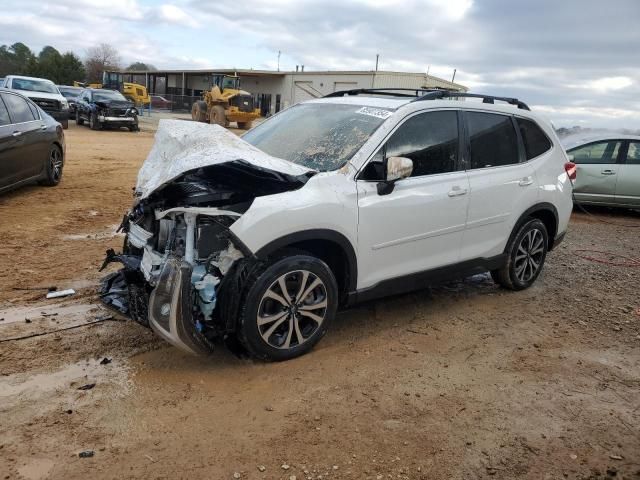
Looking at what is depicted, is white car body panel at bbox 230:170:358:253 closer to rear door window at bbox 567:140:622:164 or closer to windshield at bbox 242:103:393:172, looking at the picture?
windshield at bbox 242:103:393:172

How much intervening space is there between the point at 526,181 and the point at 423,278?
1.57 meters

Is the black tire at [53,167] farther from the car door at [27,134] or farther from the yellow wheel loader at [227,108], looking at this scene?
→ the yellow wheel loader at [227,108]

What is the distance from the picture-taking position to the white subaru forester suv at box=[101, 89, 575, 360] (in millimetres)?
3465

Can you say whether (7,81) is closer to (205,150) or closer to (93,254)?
(93,254)

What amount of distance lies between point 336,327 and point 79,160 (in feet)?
35.8

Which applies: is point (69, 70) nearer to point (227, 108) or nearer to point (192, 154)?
point (227, 108)

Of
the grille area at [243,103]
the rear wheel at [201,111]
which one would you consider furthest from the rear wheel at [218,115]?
the rear wheel at [201,111]

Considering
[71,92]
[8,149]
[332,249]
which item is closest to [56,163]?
[8,149]

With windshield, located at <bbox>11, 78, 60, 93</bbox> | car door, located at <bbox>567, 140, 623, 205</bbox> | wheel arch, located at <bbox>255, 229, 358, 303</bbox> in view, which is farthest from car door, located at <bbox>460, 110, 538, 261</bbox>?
windshield, located at <bbox>11, 78, 60, 93</bbox>

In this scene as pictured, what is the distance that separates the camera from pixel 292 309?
3697 mm

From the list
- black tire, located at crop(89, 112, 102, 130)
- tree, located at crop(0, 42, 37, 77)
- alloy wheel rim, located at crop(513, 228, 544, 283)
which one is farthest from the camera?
tree, located at crop(0, 42, 37, 77)

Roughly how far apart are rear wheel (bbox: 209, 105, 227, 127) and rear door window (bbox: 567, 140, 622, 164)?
22076 millimetres

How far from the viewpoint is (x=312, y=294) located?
12.5ft

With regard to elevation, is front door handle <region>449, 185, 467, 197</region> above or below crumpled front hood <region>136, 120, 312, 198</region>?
below
